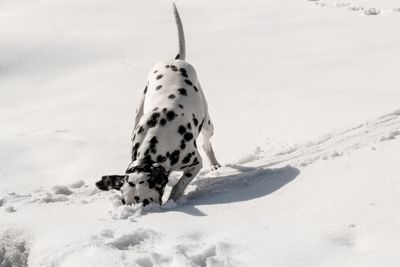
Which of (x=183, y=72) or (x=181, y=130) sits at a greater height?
(x=183, y=72)

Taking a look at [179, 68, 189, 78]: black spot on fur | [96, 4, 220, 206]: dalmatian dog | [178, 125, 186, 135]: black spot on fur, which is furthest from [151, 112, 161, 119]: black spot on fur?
[179, 68, 189, 78]: black spot on fur

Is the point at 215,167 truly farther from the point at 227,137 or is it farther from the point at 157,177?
the point at 157,177

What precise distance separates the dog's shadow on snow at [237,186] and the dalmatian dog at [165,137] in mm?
177

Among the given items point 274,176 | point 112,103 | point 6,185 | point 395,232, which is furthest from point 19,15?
point 395,232

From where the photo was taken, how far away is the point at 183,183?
5016 mm

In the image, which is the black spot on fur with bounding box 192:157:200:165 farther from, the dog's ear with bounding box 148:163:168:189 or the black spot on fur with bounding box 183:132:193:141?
the dog's ear with bounding box 148:163:168:189

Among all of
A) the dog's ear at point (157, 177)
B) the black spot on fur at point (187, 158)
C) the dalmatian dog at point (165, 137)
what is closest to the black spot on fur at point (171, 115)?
the dalmatian dog at point (165, 137)

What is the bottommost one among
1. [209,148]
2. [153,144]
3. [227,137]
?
[227,137]

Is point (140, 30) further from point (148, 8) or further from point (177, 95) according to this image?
point (177, 95)

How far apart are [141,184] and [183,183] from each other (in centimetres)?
Result: 62

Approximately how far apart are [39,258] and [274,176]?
83.4 inches

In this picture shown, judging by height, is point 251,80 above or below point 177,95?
below

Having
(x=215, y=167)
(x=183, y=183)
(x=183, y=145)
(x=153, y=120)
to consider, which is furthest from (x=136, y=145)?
(x=215, y=167)

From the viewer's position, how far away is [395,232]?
362 cm
